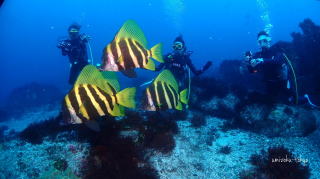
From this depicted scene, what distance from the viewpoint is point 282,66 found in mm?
8836

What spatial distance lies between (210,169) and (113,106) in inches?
136

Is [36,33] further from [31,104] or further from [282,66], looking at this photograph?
[282,66]

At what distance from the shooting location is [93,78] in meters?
3.59

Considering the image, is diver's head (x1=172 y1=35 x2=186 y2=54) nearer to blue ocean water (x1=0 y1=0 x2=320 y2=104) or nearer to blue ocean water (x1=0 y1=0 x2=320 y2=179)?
blue ocean water (x1=0 y1=0 x2=320 y2=179)

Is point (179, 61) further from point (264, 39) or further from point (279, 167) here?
→ point (279, 167)

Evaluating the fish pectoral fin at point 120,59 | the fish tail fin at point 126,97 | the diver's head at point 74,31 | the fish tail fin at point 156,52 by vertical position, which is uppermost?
the diver's head at point 74,31

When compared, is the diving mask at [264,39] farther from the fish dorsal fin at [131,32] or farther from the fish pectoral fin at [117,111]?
the fish pectoral fin at [117,111]

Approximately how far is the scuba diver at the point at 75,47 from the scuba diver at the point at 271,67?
19.4ft

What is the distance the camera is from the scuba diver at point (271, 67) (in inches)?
339

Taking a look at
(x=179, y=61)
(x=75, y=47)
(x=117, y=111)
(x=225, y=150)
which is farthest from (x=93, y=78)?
(x=75, y=47)

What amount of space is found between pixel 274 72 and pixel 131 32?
6.91 m

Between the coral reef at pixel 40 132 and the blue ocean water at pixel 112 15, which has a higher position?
the blue ocean water at pixel 112 15

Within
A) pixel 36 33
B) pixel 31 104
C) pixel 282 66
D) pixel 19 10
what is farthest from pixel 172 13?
pixel 282 66

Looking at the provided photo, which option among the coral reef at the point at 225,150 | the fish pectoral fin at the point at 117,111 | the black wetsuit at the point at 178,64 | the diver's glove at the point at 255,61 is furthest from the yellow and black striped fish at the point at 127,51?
the diver's glove at the point at 255,61
